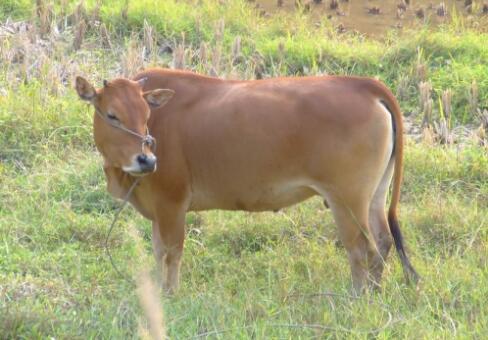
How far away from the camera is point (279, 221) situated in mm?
7039

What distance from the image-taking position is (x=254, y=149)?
600 cm

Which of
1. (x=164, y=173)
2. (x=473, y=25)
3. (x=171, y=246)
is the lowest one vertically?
(x=473, y=25)

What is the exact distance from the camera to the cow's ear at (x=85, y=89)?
5872mm

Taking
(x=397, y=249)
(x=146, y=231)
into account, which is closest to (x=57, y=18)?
(x=146, y=231)

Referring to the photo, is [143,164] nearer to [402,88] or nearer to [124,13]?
[402,88]

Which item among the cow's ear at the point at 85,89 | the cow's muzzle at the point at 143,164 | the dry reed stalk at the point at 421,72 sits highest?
the cow's ear at the point at 85,89

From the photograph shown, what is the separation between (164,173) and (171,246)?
1.37ft

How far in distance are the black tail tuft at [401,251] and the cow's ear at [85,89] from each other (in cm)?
175

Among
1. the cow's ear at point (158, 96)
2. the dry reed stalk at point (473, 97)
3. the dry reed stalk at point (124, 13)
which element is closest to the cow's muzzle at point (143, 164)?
the cow's ear at point (158, 96)

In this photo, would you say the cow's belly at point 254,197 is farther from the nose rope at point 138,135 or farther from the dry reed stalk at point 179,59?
the dry reed stalk at point 179,59

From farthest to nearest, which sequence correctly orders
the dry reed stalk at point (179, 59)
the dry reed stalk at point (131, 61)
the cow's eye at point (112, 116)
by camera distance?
the dry reed stalk at point (179, 59), the dry reed stalk at point (131, 61), the cow's eye at point (112, 116)

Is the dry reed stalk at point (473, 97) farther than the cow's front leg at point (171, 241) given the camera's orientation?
Yes

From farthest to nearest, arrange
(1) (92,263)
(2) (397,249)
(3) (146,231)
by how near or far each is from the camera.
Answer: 1. (3) (146,231)
2. (1) (92,263)
3. (2) (397,249)

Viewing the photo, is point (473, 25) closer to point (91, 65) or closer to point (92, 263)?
point (91, 65)
